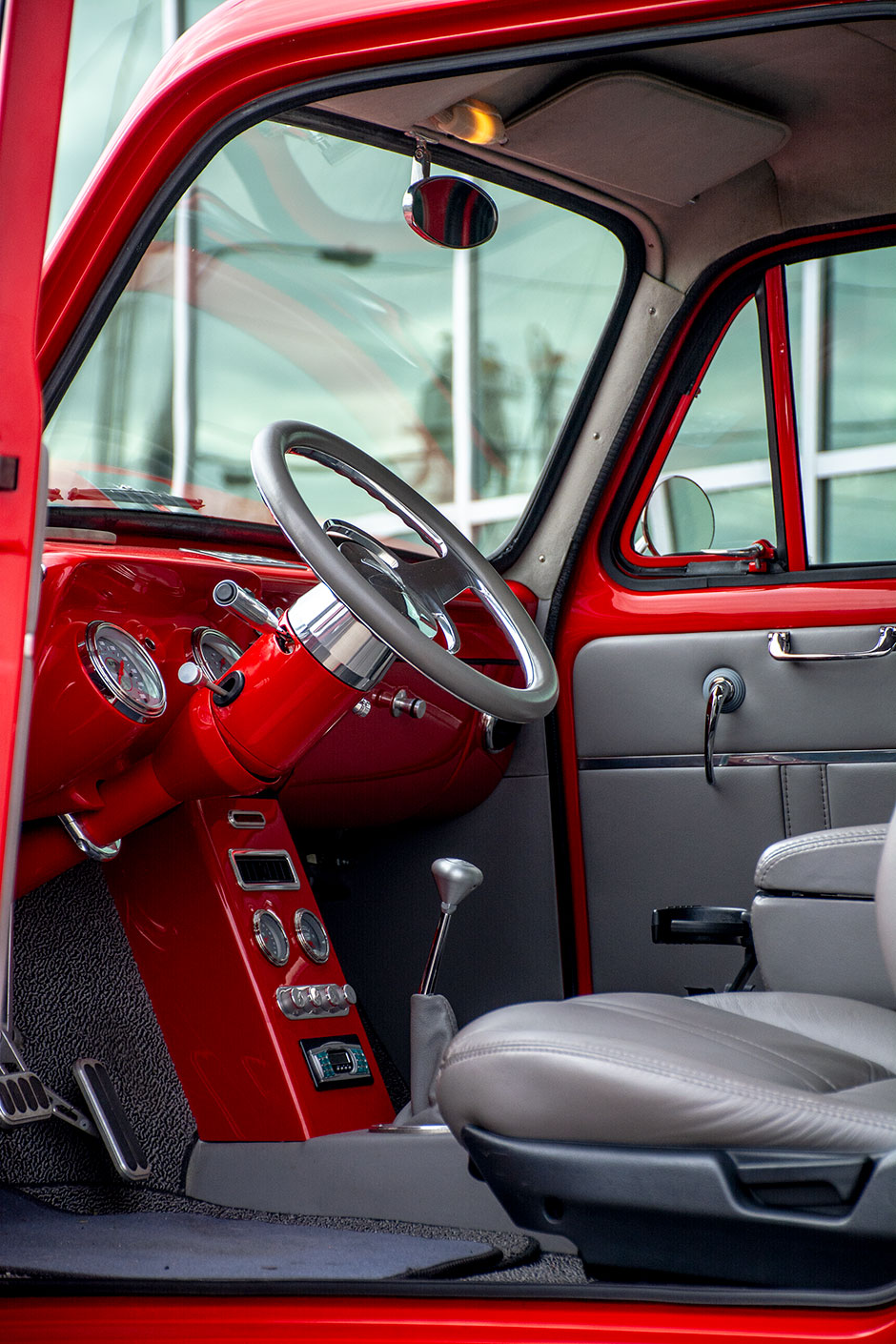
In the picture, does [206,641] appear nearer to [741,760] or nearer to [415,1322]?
[415,1322]

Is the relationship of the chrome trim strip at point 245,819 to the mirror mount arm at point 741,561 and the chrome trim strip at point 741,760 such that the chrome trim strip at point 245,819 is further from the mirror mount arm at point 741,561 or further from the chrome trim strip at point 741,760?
the mirror mount arm at point 741,561

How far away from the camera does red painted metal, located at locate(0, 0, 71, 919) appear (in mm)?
1054

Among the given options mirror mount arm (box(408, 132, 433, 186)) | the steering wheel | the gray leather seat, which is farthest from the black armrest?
mirror mount arm (box(408, 132, 433, 186))

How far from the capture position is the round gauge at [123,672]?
63.0 inches

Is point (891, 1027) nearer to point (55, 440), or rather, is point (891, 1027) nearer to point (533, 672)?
point (533, 672)

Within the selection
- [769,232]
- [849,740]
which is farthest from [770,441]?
[849,740]

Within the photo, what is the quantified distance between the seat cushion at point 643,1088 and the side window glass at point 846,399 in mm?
1293

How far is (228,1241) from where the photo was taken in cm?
161

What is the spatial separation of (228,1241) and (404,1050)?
925mm

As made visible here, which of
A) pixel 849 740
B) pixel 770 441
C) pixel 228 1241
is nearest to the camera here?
pixel 228 1241

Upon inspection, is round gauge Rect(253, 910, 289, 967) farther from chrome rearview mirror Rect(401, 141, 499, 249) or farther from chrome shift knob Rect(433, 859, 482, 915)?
chrome rearview mirror Rect(401, 141, 499, 249)

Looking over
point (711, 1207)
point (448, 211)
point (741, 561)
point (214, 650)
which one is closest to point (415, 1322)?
point (711, 1207)

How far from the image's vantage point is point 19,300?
1.09 metres

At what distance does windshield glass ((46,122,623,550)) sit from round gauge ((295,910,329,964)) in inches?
24.9
